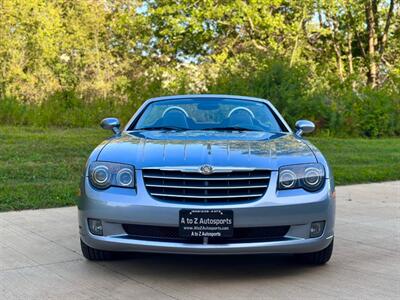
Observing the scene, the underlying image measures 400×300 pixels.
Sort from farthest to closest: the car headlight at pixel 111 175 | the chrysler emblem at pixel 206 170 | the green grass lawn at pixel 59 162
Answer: the green grass lawn at pixel 59 162
the car headlight at pixel 111 175
the chrysler emblem at pixel 206 170

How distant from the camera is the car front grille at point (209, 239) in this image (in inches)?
155

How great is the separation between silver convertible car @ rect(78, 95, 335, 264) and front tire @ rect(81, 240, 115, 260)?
0.69 feet

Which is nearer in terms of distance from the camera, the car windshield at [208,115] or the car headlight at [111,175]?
the car headlight at [111,175]

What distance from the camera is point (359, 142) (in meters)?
15.6

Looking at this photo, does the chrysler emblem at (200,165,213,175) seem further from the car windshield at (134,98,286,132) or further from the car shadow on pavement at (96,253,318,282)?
the car windshield at (134,98,286,132)

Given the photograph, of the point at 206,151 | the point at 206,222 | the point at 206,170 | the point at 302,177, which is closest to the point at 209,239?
the point at 206,222

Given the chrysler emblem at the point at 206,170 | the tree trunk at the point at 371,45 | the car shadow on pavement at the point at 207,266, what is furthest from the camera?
the tree trunk at the point at 371,45

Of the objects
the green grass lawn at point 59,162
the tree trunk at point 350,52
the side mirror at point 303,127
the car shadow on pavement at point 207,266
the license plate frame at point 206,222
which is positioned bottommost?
the green grass lawn at point 59,162

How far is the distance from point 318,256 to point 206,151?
123 cm

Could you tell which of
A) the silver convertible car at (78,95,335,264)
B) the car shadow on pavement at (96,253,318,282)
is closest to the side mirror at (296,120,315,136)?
the silver convertible car at (78,95,335,264)

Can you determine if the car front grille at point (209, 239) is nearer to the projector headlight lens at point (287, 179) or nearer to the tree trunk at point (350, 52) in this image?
the projector headlight lens at point (287, 179)

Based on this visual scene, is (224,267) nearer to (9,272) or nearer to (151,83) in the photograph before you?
(9,272)

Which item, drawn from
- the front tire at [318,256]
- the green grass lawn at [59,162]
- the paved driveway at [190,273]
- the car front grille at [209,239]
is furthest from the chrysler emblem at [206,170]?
the green grass lawn at [59,162]

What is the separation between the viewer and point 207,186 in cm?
395
